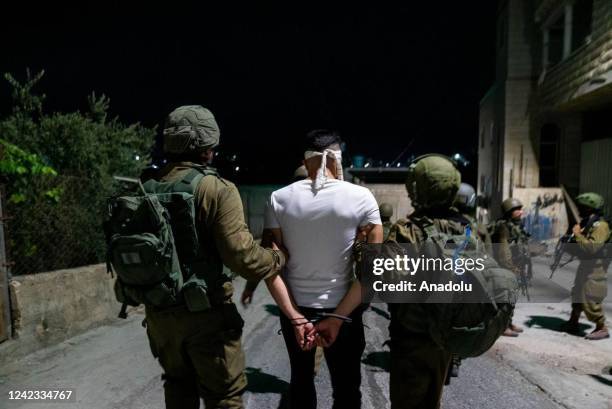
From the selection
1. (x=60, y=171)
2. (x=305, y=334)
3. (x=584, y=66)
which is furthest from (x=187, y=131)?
(x=584, y=66)

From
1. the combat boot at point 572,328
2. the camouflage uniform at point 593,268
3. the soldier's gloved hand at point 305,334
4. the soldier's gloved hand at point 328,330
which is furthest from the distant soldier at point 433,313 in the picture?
the combat boot at point 572,328

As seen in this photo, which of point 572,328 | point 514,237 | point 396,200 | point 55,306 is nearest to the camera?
point 55,306

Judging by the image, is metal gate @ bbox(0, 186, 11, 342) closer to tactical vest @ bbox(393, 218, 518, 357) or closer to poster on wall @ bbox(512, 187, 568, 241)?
tactical vest @ bbox(393, 218, 518, 357)

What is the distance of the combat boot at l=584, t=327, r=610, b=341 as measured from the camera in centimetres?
484

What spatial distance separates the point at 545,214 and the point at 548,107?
11.2ft

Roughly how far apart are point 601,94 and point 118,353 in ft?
39.4

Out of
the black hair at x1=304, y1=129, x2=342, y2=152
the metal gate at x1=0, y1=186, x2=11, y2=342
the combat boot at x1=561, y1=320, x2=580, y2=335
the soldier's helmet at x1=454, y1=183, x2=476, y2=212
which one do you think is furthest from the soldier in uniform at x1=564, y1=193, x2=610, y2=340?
the metal gate at x1=0, y1=186, x2=11, y2=342

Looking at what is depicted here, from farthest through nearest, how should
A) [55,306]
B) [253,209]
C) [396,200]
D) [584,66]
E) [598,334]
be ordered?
[396,200] → [253,209] → [584,66] → [598,334] → [55,306]

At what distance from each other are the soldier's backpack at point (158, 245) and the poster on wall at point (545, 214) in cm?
1313

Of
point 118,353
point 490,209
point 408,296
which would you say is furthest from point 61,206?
point 490,209

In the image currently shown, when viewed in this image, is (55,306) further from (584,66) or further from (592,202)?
(584,66)

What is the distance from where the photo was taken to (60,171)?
673 centimetres

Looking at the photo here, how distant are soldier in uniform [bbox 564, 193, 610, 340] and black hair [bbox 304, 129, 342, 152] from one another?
13.4 feet

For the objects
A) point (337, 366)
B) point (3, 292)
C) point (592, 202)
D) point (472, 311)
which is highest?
point (592, 202)
